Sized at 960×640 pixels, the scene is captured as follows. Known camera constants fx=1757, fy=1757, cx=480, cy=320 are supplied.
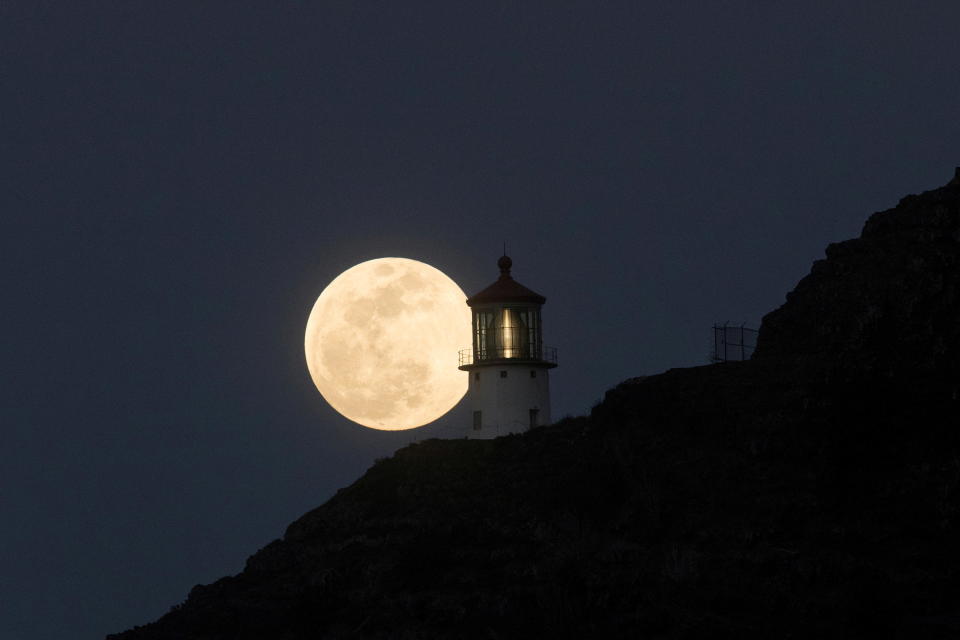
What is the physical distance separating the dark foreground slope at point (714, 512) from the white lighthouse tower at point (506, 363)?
16.4 feet

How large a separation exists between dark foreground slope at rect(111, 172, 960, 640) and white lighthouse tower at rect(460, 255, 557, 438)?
5.01 metres

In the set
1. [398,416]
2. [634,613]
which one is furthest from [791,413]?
[398,416]

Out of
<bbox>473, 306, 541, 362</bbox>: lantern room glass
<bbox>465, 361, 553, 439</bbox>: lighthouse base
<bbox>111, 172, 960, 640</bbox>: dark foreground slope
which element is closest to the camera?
<bbox>111, 172, 960, 640</bbox>: dark foreground slope

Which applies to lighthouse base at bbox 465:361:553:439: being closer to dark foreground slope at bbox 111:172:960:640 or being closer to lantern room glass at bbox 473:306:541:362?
lantern room glass at bbox 473:306:541:362

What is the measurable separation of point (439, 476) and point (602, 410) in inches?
216

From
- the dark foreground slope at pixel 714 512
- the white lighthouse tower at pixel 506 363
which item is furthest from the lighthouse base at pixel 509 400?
the dark foreground slope at pixel 714 512

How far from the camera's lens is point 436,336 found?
6412 centimetres

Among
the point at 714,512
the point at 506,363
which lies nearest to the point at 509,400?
the point at 506,363

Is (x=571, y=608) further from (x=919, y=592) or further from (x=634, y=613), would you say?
(x=919, y=592)

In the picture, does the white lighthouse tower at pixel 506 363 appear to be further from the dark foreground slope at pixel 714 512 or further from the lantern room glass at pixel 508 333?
the dark foreground slope at pixel 714 512

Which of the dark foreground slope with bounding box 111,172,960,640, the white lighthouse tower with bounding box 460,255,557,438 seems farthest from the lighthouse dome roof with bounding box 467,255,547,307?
the dark foreground slope with bounding box 111,172,960,640

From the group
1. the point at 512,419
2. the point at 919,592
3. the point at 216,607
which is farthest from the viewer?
the point at 512,419

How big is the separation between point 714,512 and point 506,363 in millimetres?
15220

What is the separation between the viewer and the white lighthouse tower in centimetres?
6066
